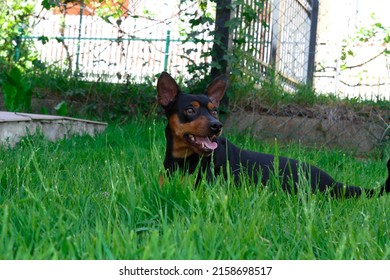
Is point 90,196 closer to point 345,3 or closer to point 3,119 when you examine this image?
point 3,119

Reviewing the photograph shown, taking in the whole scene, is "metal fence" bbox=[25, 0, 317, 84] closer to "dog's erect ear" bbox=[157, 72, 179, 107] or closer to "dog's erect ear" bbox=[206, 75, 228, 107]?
"dog's erect ear" bbox=[206, 75, 228, 107]

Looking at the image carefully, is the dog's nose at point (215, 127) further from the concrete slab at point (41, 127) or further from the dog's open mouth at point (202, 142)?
the concrete slab at point (41, 127)

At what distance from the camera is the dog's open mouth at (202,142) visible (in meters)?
4.00

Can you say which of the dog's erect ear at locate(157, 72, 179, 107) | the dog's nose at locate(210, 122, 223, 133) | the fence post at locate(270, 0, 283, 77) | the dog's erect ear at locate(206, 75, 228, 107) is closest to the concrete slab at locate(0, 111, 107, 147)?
the dog's erect ear at locate(157, 72, 179, 107)

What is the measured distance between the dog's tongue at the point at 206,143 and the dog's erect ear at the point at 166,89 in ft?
1.40

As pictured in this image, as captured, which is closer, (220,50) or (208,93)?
(208,93)

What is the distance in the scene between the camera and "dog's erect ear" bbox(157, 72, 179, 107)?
4.33 m

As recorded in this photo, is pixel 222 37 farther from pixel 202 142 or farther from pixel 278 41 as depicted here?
pixel 202 142

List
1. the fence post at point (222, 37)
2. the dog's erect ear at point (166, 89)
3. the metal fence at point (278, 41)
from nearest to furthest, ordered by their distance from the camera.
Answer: the dog's erect ear at point (166, 89), the fence post at point (222, 37), the metal fence at point (278, 41)

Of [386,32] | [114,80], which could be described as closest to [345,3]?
[386,32]

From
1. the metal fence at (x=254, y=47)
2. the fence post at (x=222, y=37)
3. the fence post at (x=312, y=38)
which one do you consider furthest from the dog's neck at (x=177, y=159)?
the fence post at (x=312, y=38)

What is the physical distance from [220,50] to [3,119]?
2.54 m
